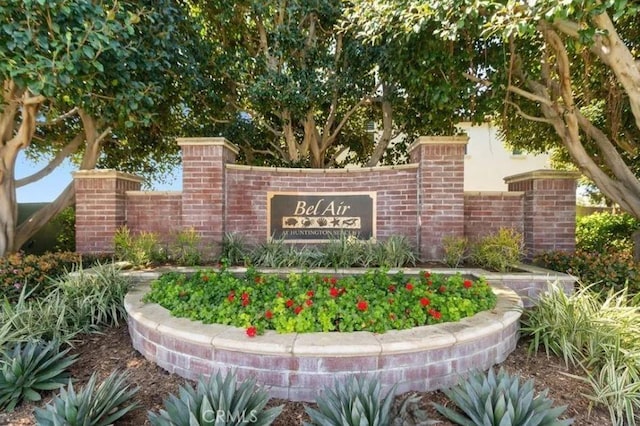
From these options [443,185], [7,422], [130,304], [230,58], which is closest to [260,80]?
[230,58]

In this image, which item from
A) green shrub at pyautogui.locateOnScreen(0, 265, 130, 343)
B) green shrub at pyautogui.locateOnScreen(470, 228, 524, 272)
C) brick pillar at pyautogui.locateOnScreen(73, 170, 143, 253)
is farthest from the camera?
brick pillar at pyautogui.locateOnScreen(73, 170, 143, 253)

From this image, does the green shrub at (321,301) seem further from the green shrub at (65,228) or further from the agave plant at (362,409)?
the green shrub at (65,228)

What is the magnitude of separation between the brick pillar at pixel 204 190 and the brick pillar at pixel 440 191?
345cm

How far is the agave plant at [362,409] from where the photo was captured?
1779 mm

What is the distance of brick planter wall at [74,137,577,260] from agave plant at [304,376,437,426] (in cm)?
A: 367

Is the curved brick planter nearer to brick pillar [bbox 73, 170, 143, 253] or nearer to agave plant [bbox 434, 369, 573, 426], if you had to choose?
agave plant [bbox 434, 369, 573, 426]

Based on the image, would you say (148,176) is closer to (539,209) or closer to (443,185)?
(443,185)

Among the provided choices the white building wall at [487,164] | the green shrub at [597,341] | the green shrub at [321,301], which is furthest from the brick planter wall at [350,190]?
the white building wall at [487,164]

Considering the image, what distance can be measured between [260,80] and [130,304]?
16.3 feet

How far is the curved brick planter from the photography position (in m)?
2.25

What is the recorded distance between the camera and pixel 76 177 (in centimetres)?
551

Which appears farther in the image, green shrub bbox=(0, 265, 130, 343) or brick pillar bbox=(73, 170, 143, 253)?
brick pillar bbox=(73, 170, 143, 253)

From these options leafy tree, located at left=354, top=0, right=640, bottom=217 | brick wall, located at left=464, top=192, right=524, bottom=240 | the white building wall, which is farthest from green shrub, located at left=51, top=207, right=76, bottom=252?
the white building wall

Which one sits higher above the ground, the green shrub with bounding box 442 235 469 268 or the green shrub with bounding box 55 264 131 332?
the green shrub with bounding box 442 235 469 268
